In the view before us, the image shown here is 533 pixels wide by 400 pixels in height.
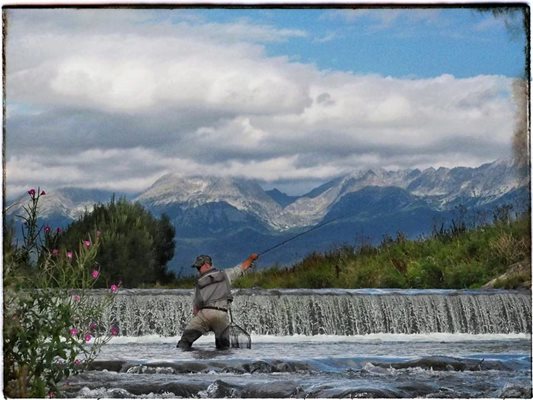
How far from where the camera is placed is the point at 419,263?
53.4 ft

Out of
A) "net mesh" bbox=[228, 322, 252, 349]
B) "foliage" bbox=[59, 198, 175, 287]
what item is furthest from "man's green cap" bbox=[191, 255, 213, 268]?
"foliage" bbox=[59, 198, 175, 287]

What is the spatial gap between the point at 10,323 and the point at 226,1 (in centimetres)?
231

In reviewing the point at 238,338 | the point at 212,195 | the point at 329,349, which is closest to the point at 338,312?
the point at 329,349

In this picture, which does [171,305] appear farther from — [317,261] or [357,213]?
[357,213]

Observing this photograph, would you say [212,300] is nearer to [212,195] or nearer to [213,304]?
[213,304]

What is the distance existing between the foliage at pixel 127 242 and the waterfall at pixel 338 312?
1404 mm

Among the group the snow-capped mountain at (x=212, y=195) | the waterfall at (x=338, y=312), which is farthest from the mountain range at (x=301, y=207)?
the waterfall at (x=338, y=312)

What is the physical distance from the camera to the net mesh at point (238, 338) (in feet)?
34.2

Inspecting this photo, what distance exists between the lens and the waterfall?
12.3 m

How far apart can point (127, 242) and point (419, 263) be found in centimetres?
447

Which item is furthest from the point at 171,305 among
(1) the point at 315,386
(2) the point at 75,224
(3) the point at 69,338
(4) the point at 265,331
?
(3) the point at 69,338

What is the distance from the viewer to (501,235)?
14.9 meters

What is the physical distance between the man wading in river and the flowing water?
0.66 ft

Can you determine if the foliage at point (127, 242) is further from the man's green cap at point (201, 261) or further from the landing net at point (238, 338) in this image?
the man's green cap at point (201, 261)
